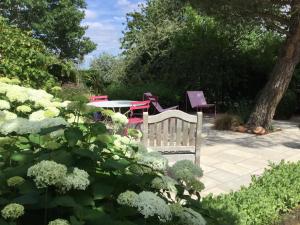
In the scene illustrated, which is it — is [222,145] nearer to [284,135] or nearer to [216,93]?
[284,135]

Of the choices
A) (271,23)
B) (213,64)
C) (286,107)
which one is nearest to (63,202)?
(271,23)

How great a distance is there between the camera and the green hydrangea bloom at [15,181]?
1502 mm

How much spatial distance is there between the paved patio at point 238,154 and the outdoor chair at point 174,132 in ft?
0.39

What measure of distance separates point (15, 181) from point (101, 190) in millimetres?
323

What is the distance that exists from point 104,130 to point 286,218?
2629mm

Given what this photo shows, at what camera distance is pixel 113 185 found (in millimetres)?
1709

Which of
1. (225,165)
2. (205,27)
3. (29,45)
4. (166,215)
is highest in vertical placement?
(205,27)

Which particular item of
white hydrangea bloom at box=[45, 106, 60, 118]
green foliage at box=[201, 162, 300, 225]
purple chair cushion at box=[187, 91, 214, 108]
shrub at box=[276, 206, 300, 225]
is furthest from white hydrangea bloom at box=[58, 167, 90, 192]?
purple chair cushion at box=[187, 91, 214, 108]

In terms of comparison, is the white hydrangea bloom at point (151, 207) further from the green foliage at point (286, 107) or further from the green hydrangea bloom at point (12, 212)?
the green foliage at point (286, 107)

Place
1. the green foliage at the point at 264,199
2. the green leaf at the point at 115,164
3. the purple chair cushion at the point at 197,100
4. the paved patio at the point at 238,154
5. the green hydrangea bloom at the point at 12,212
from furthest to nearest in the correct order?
the purple chair cushion at the point at 197,100 < the paved patio at the point at 238,154 < the green foliage at the point at 264,199 < the green leaf at the point at 115,164 < the green hydrangea bloom at the point at 12,212

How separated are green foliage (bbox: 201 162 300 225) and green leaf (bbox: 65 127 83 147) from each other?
4.78 ft

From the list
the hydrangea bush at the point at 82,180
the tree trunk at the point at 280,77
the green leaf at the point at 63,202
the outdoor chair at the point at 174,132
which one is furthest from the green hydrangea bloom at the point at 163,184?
the tree trunk at the point at 280,77

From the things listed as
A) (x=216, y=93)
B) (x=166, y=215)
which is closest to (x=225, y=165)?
(x=166, y=215)

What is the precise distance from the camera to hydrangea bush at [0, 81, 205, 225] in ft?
4.82
